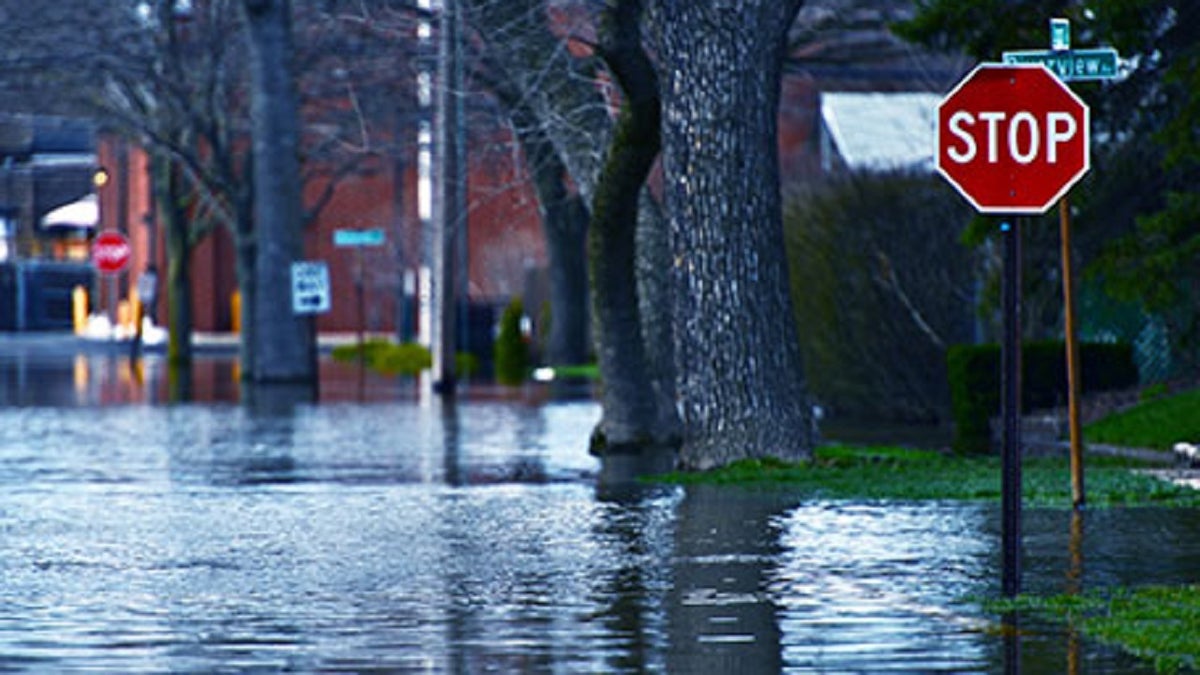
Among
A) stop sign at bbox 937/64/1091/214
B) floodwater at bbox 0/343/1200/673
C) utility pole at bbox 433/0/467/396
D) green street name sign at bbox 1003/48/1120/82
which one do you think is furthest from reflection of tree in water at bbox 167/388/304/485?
stop sign at bbox 937/64/1091/214

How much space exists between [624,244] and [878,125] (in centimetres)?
2423

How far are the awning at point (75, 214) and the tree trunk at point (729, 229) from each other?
9828 centimetres

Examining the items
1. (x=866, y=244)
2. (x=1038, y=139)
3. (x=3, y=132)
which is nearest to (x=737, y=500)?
(x=1038, y=139)

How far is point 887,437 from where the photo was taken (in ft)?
96.1

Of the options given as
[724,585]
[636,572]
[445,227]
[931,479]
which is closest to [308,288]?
[445,227]

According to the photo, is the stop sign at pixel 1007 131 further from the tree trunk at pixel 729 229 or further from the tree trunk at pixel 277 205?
the tree trunk at pixel 277 205

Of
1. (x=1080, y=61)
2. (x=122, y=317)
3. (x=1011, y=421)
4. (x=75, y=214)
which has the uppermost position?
(x=75, y=214)

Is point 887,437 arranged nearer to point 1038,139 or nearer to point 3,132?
point 1038,139

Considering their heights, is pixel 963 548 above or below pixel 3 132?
below

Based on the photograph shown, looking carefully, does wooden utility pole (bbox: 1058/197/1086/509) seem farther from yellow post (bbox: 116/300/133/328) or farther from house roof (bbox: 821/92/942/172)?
yellow post (bbox: 116/300/133/328)

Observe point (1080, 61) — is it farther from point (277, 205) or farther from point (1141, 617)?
point (277, 205)

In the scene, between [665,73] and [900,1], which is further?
[900,1]

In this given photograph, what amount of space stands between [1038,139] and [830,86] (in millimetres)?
46214

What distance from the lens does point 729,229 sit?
72.2ft
